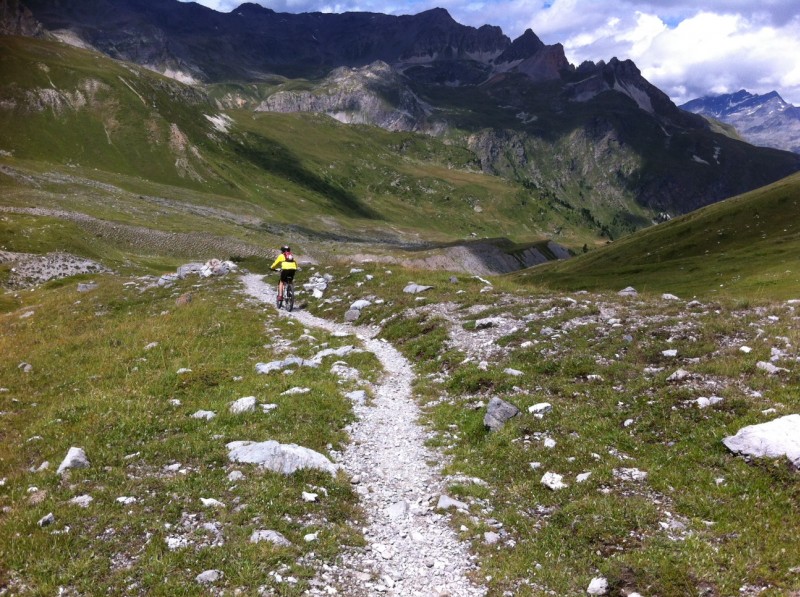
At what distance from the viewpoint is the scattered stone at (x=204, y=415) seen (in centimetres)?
1450

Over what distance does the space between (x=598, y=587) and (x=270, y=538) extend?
20.1 ft

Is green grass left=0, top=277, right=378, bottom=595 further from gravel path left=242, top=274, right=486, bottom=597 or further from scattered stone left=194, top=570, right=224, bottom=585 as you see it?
gravel path left=242, top=274, right=486, bottom=597

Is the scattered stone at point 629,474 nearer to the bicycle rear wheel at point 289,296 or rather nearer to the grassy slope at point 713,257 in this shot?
the bicycle rear wheel at point 289,296

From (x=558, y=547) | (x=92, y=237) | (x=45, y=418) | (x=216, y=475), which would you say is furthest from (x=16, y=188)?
(x=558, y=547)

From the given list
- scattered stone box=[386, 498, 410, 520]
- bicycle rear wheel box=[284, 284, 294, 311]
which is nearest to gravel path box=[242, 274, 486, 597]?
scattered stone box=[386, 498, 410, 520]

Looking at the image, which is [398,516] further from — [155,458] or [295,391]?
[295,391]

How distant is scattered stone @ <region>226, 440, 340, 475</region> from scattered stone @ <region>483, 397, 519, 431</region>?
4900mm

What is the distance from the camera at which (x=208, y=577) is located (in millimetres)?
8203

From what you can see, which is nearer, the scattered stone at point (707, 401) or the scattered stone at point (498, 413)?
the scattered stone at point (707, 401)

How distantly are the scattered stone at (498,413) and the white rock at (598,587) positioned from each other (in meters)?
5.94

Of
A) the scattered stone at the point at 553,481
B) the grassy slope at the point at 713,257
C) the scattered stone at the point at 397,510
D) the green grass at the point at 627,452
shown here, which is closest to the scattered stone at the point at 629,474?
the green grass at the point at 627,452

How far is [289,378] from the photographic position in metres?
18.0

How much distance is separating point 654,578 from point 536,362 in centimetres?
1045

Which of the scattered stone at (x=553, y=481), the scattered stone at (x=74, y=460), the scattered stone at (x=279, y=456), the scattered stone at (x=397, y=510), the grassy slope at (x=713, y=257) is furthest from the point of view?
the grassy slope at (x=713, y=257)
